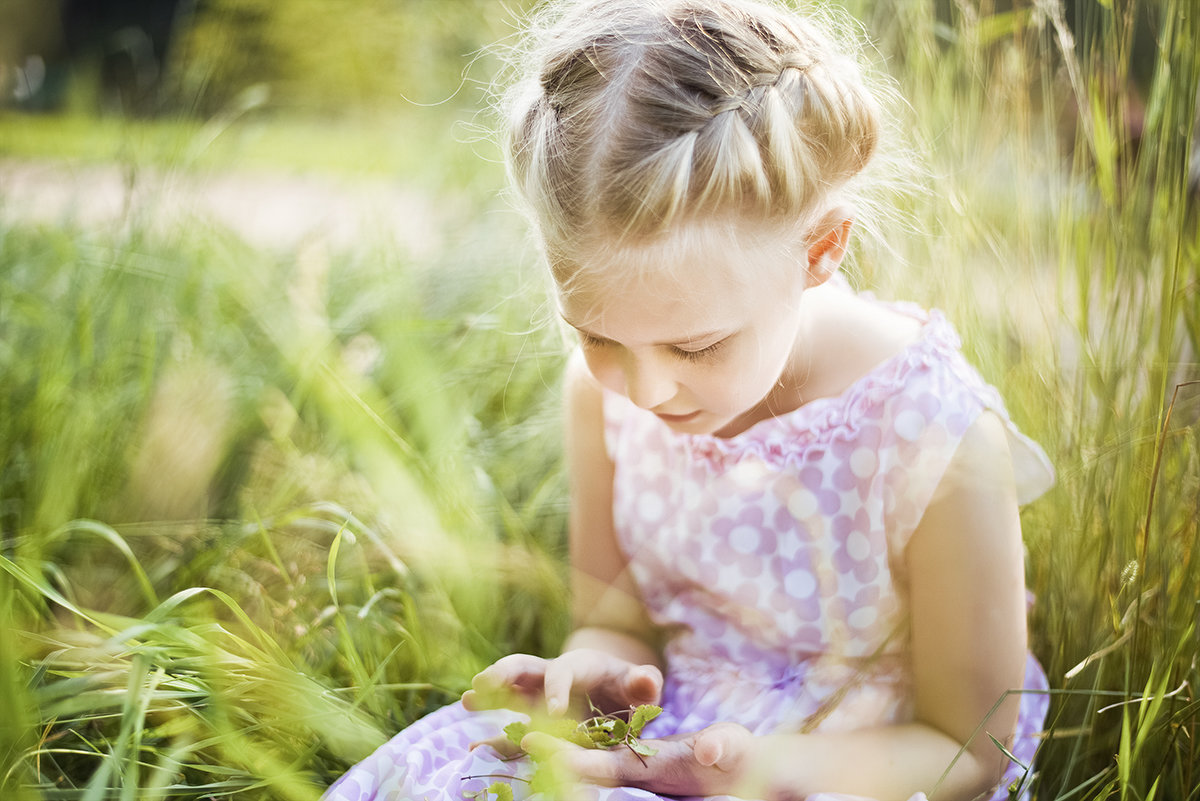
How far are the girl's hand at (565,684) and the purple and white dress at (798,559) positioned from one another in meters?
0.04

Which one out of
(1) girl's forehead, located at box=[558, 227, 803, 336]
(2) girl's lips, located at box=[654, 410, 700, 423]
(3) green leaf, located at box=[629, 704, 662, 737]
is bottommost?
(3) green leaf, located at box=[629, 704, 662, 737]

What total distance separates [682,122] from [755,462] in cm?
39

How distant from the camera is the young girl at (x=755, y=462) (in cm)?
82

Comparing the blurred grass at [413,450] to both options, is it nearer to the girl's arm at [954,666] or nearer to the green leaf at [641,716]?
the girl's arm at [954,666]

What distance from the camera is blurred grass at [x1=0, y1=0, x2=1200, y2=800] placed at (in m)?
0.90

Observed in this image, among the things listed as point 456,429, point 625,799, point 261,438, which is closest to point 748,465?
point 625,799

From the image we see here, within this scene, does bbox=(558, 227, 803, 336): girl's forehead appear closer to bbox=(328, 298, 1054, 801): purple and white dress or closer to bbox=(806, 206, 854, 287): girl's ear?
bbox=(806, 206, 854, 287): girl's ear

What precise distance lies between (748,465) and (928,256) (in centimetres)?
47

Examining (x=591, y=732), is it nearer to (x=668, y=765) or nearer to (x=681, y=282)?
(x=668, y=765)

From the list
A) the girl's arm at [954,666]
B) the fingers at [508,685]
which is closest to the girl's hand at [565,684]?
the fingers at [508,685]

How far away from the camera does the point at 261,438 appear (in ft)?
5.15

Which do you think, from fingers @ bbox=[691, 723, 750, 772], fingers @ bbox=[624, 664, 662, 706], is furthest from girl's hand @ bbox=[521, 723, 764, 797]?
fingers @ bbox=[624, 664, 662, 706]

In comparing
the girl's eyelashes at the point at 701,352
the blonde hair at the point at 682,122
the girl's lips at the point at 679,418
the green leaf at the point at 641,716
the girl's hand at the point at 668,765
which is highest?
the blonde hair at the point at 682,122

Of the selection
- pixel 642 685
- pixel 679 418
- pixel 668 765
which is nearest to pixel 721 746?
pixel 668 765
